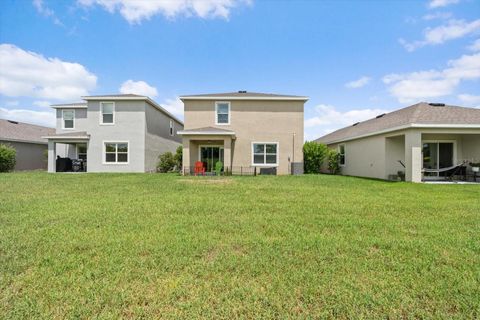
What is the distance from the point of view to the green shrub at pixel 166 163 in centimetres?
2103

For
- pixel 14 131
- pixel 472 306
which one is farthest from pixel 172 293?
pixel 14 131

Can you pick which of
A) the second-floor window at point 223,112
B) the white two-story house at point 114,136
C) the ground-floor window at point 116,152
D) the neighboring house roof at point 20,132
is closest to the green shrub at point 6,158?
the neighboring house roof at point 20,132

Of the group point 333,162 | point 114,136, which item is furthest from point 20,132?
point 333,162

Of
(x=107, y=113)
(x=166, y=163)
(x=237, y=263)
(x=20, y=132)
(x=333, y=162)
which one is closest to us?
(x=237, y=263)

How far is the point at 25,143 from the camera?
24.4 meters

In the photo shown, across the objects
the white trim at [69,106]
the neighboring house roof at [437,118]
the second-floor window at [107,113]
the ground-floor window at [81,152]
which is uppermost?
the white trim at [69,106]

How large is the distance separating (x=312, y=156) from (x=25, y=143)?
1085 inches

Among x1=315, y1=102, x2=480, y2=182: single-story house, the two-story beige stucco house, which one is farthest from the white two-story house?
x1=315, y1=102, x2=480, y2=182: single-story house

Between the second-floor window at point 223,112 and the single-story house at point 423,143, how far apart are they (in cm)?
1012

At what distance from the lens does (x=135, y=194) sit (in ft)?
30.3

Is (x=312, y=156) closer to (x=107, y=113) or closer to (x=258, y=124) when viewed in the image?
(x=258, y=124)

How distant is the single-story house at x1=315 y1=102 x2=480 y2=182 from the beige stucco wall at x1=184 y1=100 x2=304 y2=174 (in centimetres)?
485

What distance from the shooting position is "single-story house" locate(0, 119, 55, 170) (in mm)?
23281

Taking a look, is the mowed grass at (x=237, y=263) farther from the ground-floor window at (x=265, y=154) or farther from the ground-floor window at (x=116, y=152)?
the ground-floor window at (x=116, y=152)
